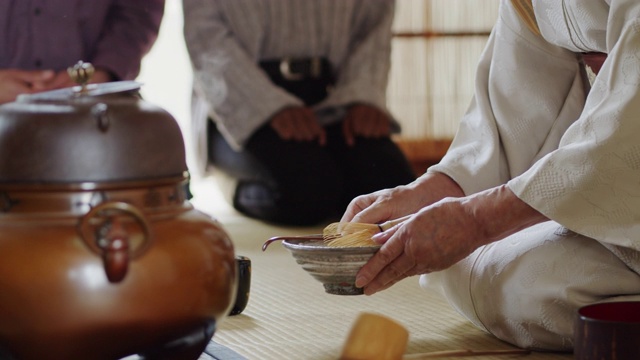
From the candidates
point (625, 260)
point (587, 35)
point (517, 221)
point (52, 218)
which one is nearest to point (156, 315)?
point (52, 218)

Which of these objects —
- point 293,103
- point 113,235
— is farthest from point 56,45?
point 113,235

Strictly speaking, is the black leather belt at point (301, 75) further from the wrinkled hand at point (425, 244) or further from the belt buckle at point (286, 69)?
the wrinkled hand at point (425, 244)

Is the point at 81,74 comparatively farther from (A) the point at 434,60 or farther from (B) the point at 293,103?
(A) the point at 434,60

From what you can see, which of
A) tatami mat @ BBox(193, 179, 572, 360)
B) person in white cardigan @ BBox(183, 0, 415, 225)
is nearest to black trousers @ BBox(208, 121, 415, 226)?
person in white cardigan @ BBox(183, 0, 415, 225)

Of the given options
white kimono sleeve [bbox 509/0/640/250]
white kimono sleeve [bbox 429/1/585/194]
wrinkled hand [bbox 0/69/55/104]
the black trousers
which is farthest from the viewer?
the black trousers

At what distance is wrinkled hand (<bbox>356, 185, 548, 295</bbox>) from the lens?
173cm

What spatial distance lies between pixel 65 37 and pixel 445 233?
197cm

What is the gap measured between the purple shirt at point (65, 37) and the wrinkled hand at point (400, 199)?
4.97 feet

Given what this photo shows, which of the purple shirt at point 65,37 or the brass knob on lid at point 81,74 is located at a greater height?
the brass knob on lid at point 81,74

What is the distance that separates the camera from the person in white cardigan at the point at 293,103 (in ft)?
13.2

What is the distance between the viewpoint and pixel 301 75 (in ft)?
14.1

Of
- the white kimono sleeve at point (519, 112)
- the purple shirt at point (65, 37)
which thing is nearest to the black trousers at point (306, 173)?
the purple shirt at point (65, 37)

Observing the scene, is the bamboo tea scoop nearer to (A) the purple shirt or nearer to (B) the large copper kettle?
(B) the large copper kettle

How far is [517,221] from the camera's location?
5.80 ft
